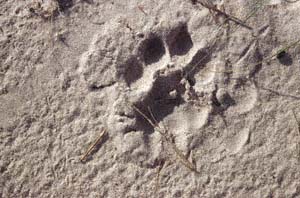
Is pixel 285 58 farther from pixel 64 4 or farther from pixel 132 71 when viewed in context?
pixel 64 4

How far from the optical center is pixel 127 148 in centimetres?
155

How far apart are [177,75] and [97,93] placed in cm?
28

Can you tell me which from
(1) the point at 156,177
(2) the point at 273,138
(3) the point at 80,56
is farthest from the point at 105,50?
Result: (2) the point at 273,138

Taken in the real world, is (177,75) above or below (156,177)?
above

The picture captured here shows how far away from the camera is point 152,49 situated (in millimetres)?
1591

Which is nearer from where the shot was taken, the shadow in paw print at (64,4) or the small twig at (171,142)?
the small twig at (171,142)

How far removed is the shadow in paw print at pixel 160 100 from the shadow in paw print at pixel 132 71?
7 centimetres

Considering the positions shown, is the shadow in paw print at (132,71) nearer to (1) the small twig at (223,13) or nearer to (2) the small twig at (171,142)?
(2) the small twig at (171,142)

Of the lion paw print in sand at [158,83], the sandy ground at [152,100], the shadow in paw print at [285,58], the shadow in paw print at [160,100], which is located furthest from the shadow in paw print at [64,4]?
the shadow in paw print at [285,58]

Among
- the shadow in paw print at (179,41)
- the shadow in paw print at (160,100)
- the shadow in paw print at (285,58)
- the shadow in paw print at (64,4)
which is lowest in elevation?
the shadow in paw print at (285,58)

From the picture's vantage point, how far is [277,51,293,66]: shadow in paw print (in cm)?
155

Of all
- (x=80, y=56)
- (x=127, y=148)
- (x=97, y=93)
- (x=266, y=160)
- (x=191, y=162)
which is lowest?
(x=266, y=160)

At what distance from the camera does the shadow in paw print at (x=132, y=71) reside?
158 centimetres

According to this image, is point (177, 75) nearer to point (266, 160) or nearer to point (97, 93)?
point (97, 93)
